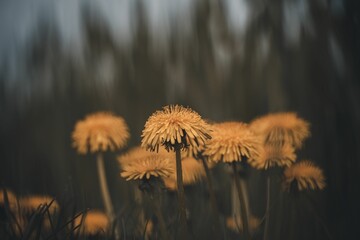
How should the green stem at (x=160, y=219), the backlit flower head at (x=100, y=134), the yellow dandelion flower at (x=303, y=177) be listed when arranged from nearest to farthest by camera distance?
1. the green stem at (x=160, y=219)
2. the yellow dandelion flower at (x=303, y=177)
3. the backlit flower head at (x=100, y=134)

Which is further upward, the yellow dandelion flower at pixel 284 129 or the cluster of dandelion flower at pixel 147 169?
the yellow dandelion flower at pixel 284 129

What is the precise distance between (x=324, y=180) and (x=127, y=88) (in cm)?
115

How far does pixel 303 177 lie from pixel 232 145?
262 mm

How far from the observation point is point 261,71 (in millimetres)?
1782

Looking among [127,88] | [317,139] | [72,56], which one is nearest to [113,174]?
[127,88]

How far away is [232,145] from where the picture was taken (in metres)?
1.29

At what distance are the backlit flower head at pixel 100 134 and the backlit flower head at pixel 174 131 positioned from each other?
0.73 meters

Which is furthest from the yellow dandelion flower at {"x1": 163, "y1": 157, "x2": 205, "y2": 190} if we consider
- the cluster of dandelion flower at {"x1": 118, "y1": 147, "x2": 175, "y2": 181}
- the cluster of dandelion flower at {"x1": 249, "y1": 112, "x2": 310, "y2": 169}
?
the cluster of dandelion flower at {"x1": 118, "y1": 147, "x2": 175, "y2": 181}

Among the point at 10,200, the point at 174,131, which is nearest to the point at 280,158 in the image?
the point at 174,131

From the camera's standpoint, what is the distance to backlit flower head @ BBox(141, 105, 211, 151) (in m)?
1.09

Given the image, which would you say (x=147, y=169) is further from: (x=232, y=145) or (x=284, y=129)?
(x=284, y=129)

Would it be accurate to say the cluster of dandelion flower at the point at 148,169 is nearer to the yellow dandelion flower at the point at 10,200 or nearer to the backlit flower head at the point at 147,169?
the backlit flower head at the point at 147,169

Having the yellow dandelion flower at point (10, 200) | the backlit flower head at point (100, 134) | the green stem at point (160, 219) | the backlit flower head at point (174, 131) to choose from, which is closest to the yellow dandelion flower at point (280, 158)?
the backlit flower head at point (174, 131)

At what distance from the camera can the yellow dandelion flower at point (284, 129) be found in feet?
5.05
